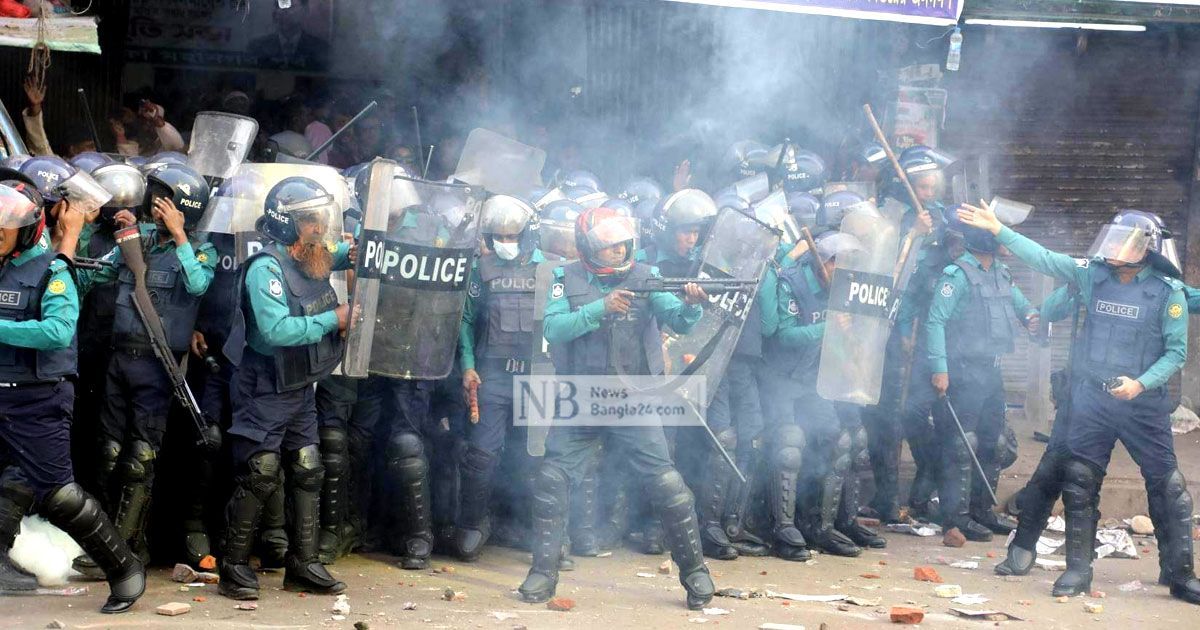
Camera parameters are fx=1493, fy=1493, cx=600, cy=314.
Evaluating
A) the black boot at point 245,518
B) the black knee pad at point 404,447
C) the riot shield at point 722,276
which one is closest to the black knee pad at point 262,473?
the black boot at point 245,518

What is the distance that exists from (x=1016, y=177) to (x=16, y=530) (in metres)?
8.15

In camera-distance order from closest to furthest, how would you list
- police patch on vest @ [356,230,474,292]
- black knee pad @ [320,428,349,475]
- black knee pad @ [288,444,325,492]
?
black knee pad @ [288,444,325,492]
police patch on vest @ [356,230,474,292]
black knee pad @ [320,428,349,475]

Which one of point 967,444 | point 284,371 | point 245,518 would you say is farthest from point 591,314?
point 967,444

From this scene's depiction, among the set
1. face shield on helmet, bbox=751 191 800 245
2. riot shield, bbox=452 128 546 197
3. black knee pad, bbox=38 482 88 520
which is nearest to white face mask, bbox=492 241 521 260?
riot shield, bbox=452 128 546 197

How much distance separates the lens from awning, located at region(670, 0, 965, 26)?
9758mm

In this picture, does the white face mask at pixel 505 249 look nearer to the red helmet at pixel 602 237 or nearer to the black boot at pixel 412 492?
the red helmet at pixel 602 237

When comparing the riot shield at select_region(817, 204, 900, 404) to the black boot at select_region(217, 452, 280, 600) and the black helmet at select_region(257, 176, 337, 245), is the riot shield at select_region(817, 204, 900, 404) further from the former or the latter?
the black boot at select_region(217, 452, 280, 600)

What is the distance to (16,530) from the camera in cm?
621

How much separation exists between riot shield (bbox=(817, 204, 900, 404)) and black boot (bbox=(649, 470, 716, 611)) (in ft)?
5.79

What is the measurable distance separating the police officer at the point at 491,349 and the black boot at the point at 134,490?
1.65 metres

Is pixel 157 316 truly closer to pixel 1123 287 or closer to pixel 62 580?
pixel 62 580

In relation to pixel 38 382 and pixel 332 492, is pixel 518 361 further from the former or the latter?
pixel 38 382

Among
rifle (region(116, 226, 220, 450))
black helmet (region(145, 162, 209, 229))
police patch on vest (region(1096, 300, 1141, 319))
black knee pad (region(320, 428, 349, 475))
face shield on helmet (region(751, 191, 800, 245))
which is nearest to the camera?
rifle (region(116, 226, 220, 450))

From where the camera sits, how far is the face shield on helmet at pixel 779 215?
8.79 metres
